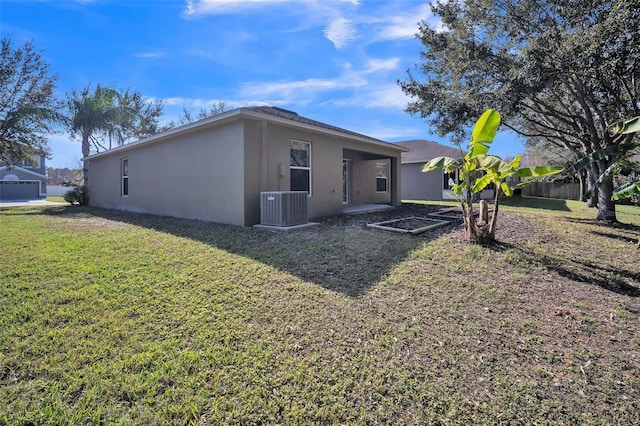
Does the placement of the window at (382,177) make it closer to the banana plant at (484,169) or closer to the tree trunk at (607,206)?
the tree trunk at (607,206)

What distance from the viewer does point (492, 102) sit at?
8.91 meters

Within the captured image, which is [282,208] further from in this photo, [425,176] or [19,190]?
[19,190]

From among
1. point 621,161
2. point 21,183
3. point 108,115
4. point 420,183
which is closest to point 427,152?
point 420,183

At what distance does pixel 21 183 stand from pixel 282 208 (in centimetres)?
3780

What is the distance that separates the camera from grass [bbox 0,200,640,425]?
2.31m

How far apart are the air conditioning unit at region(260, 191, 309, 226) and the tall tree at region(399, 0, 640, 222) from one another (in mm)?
6092

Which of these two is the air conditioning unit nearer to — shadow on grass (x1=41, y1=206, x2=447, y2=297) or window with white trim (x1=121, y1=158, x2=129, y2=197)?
shadow on grass (x1=41, y1=206, x2=447, y2=297)

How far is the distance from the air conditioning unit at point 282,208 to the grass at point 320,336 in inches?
78.5

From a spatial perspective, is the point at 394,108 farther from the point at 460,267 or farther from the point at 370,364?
the point at 370,364

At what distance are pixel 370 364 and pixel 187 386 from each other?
4.99ft

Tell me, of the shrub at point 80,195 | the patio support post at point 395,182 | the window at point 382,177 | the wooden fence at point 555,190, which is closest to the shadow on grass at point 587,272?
the patio support post at point 395,182

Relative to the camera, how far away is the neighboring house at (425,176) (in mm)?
21719

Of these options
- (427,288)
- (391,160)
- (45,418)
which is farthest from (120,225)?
(391,160)

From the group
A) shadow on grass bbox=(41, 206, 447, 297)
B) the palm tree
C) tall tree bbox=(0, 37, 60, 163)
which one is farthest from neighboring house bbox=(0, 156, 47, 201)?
shadow on grass bbox=(41, 206, 447, 297)
